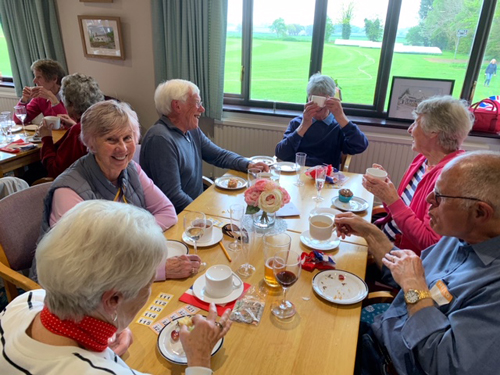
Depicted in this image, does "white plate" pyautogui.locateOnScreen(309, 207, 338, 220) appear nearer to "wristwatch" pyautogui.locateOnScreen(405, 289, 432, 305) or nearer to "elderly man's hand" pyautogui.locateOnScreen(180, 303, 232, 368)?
"wristwatch" pyautogui.locateOnScreen(405, 289, 432, 305)

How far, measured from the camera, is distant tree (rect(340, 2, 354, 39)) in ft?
11.7

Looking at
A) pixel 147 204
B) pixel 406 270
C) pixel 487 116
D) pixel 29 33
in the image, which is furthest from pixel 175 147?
pixel 29 33

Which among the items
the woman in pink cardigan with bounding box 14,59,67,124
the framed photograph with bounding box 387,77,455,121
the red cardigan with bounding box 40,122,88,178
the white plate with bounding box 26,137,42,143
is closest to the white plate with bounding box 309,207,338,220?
the red cardigan with bounding box 40,122,88,178

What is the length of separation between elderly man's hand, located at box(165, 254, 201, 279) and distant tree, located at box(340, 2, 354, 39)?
126 inches

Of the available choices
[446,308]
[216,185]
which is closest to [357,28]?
[216,185]

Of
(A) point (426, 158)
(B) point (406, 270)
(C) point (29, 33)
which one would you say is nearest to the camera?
(B) point (406, 270)

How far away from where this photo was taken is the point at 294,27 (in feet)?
12.5

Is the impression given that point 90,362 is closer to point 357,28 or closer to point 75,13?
point 357,28

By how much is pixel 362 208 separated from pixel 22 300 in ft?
5.56

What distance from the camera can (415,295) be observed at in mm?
1241

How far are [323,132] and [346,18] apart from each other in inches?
56.4

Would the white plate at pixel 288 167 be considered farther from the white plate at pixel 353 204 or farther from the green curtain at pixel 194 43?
the green curtain at pixel 194 43

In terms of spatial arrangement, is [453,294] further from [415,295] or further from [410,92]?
[410,92]

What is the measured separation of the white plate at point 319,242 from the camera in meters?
1.62
